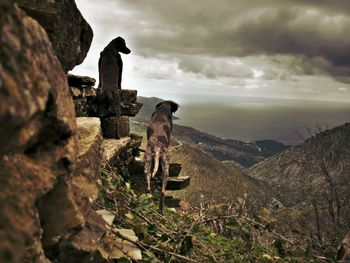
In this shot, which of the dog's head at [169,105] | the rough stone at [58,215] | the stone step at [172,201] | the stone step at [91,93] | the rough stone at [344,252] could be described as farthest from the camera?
the stone step at [172,201]

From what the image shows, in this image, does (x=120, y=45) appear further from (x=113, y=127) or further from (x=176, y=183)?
(x=176, y=183)

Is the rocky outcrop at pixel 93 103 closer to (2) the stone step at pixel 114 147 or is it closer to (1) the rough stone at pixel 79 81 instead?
(1) the rough stone at pixel 79 81

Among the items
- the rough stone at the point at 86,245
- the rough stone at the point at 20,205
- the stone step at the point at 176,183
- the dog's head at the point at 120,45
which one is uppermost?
the dog's head at the point at 120,45

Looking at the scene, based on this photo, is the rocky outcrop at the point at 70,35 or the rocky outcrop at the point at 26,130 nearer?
the rocky outcrop at the point at 26,130

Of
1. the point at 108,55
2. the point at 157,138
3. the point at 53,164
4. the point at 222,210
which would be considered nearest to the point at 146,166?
the point at 157,138

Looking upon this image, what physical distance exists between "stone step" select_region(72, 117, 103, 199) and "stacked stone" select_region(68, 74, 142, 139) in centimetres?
738

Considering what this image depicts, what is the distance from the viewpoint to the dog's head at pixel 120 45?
48.4ft

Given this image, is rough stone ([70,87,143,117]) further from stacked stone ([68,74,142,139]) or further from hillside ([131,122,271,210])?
hillside ([131,122,271,210])

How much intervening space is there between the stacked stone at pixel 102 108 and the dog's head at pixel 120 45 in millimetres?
1724

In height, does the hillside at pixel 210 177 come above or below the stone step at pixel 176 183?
below

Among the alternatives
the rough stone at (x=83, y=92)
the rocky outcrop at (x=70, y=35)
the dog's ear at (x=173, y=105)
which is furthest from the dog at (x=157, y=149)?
the rocky outcrop at (x=70, y=35)

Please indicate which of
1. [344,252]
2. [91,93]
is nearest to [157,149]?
[91,93]

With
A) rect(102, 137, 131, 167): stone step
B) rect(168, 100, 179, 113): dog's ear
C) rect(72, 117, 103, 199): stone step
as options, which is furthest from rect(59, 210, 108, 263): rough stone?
rect(168, 100, 179, 113): dog's ear

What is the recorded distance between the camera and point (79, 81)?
42.6 ft
